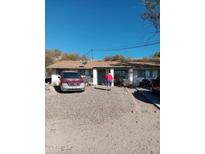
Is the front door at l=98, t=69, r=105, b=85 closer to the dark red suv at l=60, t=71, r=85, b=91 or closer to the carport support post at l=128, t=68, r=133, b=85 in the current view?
the carport support post at l=128, t=68, r=133, b=85

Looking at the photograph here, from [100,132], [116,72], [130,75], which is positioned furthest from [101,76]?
[100,132]

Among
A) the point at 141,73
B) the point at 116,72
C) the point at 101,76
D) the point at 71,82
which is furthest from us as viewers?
the point at 101,76

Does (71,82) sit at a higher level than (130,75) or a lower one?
lower

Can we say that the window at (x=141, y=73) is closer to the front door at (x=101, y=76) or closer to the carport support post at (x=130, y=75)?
the carport support post at (x=130, y=75)

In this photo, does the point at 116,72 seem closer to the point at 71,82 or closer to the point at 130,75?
the point at 130,75

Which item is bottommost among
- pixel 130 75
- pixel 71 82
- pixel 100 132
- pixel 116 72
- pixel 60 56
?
pixel 100 132

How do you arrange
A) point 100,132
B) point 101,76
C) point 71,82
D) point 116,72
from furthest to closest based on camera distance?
point 101,76 → point 116,72 → point 71,82 → point 100,132

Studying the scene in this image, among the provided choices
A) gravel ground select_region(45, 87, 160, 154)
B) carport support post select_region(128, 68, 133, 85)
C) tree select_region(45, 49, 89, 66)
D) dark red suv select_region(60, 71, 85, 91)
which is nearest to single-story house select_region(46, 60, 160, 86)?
carport support post select_region(128, 68, 133, 85)

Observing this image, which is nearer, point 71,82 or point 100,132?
point 100,132
